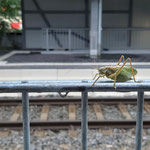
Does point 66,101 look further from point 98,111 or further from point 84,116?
point 84,116

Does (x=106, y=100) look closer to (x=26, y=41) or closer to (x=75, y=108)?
(x=75, y=108)

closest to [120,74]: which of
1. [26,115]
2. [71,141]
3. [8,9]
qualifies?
[26,115]

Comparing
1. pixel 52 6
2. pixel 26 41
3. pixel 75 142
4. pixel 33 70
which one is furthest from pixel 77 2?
pixel 75 142

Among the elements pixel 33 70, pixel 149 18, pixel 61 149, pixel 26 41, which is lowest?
pixel 61 149

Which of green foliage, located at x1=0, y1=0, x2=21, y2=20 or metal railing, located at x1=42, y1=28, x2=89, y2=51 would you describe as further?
green foliage, located at x1=0, y1=0, x2=21, y2=20

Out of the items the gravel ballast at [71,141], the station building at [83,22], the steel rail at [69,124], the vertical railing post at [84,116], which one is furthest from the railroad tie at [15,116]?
the station building at [83,22]

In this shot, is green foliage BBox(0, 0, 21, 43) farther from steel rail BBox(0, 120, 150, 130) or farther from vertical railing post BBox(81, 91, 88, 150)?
vertical railing post BBox(81, 91, 88, 150)

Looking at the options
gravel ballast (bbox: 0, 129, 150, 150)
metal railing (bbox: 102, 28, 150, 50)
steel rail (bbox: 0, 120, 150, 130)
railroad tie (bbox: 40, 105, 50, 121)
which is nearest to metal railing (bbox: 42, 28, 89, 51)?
metal railing (bbox: 102, 28, 150, 50)
